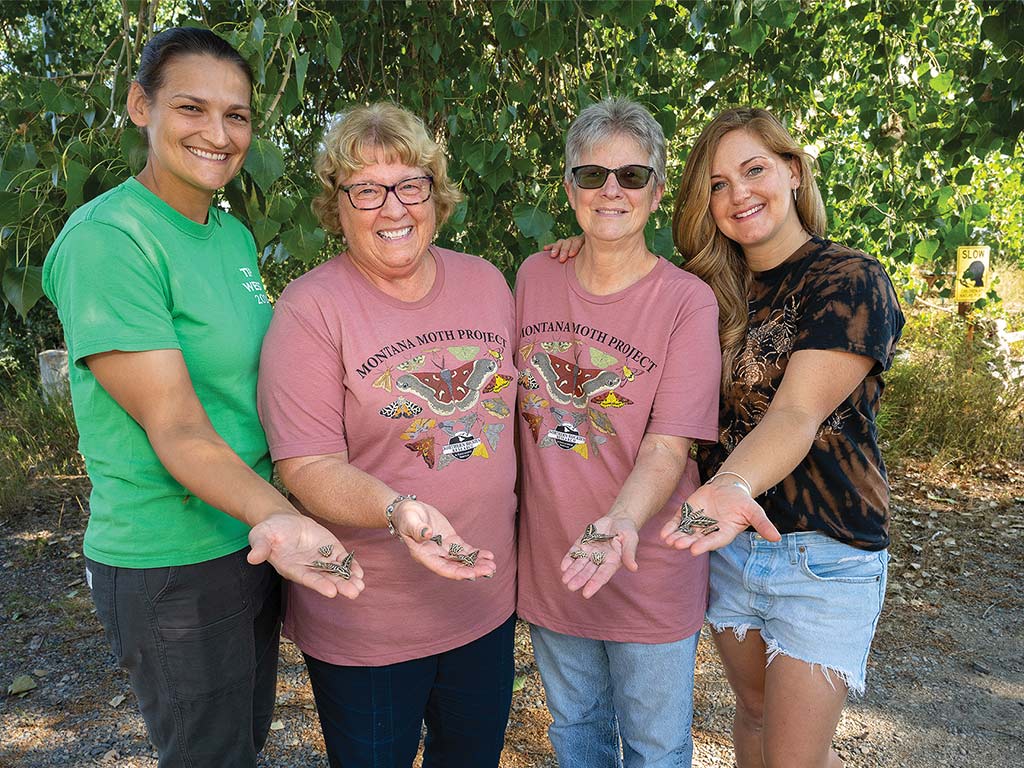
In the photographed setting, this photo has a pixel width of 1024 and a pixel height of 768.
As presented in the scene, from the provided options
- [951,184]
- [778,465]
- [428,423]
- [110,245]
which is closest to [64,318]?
[110,245]

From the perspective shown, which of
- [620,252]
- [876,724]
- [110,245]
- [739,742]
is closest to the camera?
[110,245]

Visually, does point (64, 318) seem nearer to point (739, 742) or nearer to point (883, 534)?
point (883, 534)

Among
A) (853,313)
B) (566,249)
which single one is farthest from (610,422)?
(853,313)

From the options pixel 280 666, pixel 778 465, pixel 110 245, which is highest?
pixel 110 245

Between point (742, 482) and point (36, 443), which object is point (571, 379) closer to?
point (742, 482)

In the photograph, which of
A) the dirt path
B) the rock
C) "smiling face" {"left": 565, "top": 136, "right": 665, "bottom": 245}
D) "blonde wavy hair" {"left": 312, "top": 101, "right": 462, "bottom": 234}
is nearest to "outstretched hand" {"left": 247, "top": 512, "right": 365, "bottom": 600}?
"blonde wavy hair" {"left": 312, "top": 101, "right": 462, "bottom": 234}

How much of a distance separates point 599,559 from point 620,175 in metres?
0.86

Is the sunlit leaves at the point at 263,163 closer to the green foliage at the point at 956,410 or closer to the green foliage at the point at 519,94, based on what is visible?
the green foliage at the point at 519,94

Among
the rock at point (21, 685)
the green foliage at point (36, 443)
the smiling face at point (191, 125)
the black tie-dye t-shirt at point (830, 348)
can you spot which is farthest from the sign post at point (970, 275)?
the green foliage at point (36, 443)

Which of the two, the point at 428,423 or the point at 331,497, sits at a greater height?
the point at 428,423

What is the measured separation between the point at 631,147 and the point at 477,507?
34.9 inches

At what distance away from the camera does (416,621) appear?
1851mm

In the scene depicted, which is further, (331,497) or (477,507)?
(477,507)

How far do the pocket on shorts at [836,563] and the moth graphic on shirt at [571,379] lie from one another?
1.89 ft
